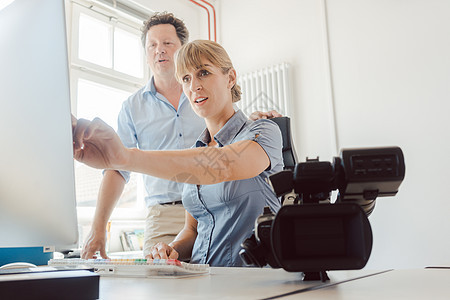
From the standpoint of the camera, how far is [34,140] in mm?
518

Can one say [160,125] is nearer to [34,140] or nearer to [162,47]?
[162,47]

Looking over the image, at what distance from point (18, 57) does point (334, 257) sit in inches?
19.6

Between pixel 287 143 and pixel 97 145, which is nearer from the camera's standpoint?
pixel 97 145

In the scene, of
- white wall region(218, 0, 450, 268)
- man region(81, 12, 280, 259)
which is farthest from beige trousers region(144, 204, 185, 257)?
white wall region(218, 0, 450, 268)

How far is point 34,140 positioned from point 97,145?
0.23 m

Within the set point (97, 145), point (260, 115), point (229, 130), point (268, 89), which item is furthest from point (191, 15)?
point (97, 145)

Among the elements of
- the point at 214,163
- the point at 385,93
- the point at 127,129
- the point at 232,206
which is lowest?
the point at 232,206

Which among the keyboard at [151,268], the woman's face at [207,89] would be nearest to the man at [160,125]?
the woman's face at [207,89]

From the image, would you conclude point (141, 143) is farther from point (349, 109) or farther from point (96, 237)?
point (349, 109)

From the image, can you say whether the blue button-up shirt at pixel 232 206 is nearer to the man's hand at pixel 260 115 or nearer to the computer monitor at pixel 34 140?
the man's hand at pixel 260 115

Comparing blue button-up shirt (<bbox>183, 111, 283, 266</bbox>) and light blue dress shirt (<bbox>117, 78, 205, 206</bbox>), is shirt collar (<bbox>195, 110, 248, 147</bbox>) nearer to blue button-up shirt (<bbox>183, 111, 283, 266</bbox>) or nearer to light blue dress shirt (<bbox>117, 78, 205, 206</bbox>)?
blue button-up shirt (<bbox>183, 111, 283, 266</bbox>)

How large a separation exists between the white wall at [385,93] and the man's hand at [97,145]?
8.01 feet

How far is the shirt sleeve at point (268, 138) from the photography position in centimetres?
118

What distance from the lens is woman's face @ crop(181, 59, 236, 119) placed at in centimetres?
134
